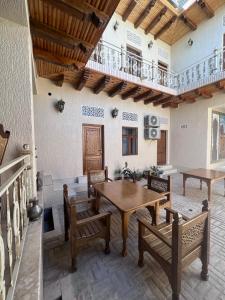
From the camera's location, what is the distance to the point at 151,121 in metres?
6.48

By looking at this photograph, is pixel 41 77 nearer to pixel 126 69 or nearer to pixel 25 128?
pixel 126 69

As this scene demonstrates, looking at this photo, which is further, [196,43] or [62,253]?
[196,43]

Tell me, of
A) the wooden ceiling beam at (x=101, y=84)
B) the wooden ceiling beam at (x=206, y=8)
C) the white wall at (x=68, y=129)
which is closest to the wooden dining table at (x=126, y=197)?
the white wall at (x=68, y=129)

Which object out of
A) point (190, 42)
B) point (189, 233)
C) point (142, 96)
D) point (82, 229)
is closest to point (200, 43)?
point (190, 42)

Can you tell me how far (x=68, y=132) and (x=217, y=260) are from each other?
4.38 metres

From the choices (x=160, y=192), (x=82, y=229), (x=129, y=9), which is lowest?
(x=82, y=229)

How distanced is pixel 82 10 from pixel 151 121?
4994 mm

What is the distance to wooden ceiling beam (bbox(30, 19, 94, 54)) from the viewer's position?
2.26 metres

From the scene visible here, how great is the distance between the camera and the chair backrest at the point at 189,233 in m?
1.39

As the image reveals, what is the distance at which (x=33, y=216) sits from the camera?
177cm

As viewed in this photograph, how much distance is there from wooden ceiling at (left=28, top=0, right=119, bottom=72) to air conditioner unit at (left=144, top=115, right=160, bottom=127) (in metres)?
3.90

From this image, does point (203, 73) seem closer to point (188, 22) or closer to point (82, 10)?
point (188, 22)

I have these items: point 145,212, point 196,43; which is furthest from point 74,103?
point 196,43

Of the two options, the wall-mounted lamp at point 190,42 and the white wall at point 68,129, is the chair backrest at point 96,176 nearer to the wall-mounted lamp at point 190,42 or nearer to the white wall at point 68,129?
the white wall at point 68,129
